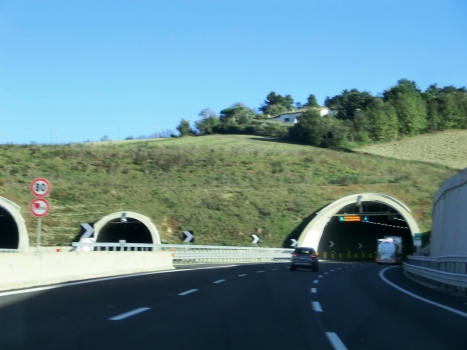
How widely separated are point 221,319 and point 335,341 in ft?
8.83

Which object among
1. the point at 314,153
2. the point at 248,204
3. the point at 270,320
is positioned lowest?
the point at 270,320

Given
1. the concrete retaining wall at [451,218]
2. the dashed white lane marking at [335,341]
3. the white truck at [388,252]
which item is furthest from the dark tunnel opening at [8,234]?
the dashed white lane marking at [335,341]

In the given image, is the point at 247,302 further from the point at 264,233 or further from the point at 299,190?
the point at 299,190

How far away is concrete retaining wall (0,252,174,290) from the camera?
1547 centimetres

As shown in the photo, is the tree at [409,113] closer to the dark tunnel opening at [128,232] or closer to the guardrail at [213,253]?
the guardrail at [213,253]

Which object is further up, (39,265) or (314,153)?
(314,153)

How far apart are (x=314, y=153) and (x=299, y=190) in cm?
2166

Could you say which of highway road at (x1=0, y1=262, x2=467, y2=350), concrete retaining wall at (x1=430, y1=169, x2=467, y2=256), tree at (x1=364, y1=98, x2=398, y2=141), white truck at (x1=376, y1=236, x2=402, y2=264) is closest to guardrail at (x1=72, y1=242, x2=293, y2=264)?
white truck at (x1=376, y1=236, x2=402, y2=264)

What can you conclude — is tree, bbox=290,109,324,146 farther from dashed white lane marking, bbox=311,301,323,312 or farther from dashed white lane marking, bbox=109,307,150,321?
dashed white lane marking, bbox=109,307,150,321

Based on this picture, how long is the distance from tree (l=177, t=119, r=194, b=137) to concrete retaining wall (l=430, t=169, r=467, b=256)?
314 ft

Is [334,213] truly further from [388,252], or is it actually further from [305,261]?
[305,261]

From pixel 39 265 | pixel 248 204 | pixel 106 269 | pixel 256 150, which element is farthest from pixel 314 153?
pixel 39 265

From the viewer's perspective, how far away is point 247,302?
48.7 ft

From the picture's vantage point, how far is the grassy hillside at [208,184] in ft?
189
